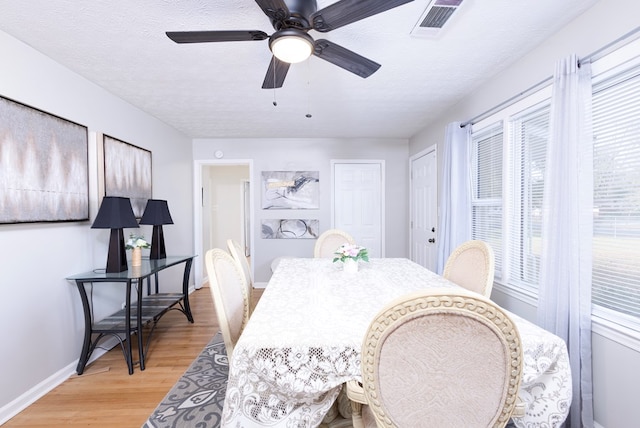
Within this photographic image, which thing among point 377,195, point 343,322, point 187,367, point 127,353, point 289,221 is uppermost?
point 377,195

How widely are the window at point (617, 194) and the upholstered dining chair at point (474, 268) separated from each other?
0.52m

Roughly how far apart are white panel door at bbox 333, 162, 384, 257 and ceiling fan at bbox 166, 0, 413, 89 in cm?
292

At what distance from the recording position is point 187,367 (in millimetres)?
2230

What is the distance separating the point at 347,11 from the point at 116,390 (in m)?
2.69

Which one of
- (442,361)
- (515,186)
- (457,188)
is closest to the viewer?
(442,361)

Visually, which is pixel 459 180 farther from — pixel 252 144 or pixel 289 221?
pixel 252 144

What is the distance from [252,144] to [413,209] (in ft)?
8.69

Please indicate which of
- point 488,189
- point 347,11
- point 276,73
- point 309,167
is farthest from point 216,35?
point 309,167

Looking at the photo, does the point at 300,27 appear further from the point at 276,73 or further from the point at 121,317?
the point at 121,317

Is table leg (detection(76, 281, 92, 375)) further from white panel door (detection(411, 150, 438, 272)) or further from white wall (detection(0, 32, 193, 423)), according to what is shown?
white panel door (detection(411, 150, 438, 272))

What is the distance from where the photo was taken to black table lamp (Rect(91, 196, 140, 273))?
2157mm

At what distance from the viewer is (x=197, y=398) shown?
6.03 feet

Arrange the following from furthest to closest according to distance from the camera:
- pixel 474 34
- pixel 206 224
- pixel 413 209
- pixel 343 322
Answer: pixel 206 224 → pixel 413 209 → pixel 474 34 → pixel 343 322

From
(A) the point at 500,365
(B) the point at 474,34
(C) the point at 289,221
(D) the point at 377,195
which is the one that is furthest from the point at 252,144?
(A) the point at 500,365
